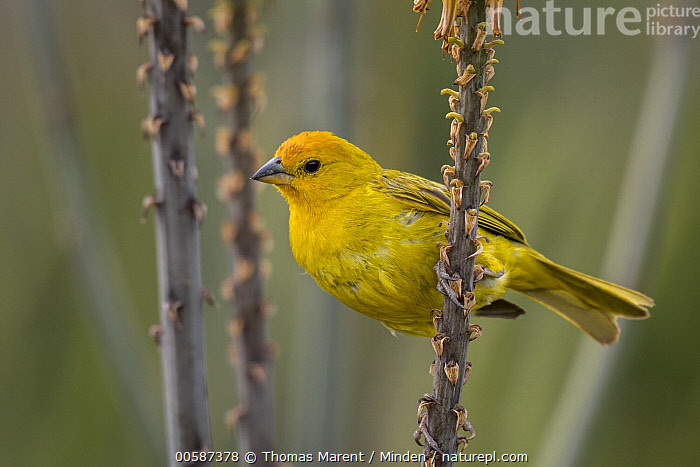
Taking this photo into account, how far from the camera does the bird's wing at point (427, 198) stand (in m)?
1.79

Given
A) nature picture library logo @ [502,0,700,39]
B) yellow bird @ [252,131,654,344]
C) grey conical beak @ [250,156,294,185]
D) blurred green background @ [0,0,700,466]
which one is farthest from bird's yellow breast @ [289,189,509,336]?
nature picture library logo @ [502,0,700,39]

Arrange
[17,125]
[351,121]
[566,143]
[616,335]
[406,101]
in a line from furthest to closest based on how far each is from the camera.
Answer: [17,125] → [406,101] → [566,143] → [351,121] → [616,335]

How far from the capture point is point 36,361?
350 cm

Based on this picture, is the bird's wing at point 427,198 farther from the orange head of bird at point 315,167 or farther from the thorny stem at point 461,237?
the thorny stem at point 461,237

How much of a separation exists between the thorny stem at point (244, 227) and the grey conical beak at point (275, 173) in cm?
25

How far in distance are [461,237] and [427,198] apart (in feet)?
1.74

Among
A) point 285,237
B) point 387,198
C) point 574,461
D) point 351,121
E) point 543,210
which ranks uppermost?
point 351,121

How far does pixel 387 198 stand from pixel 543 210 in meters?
1.32

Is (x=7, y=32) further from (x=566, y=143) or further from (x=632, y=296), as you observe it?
(x=632, y=296)

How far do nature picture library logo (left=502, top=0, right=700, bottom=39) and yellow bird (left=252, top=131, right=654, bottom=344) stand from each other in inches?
31.7

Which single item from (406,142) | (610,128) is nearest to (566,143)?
(610,128)

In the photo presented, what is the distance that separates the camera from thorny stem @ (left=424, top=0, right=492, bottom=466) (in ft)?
3.83

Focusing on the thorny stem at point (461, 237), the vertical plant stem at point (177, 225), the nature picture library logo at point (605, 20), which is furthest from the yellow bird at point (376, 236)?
the nature picture library logo at point (605, 20)

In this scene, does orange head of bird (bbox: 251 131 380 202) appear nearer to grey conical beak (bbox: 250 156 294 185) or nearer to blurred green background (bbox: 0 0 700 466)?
grey conical beak (bbox: 250 156 294 185)
